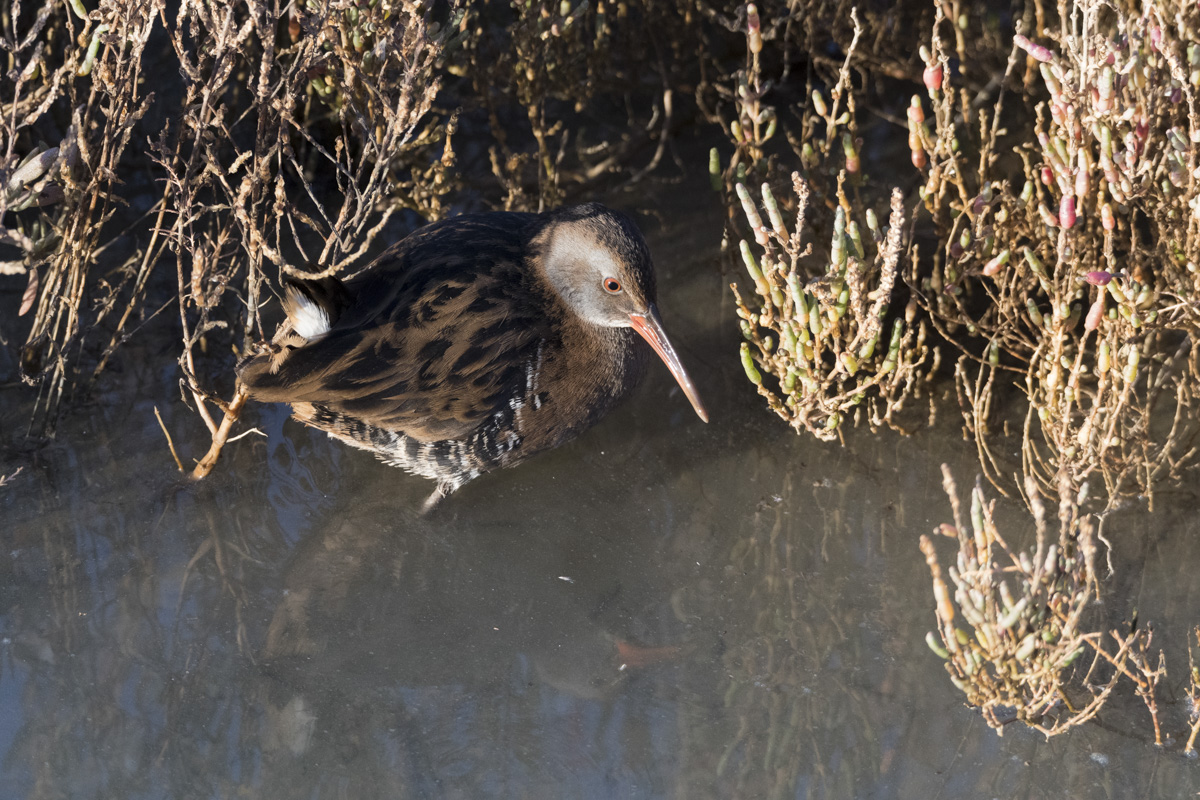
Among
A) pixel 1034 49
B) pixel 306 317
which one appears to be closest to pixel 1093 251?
pixel 1034 49

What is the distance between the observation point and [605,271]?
3.13 meters

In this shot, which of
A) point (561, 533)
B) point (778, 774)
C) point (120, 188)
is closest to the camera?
point (778, 774)

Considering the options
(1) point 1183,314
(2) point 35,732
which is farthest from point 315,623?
(1) point 1183,314

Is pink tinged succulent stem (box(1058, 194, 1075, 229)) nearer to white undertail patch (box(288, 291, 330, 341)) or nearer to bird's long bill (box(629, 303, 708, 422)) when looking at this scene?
bird's long bill (box(629, 303, 708, 422))

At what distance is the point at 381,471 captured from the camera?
353 cm

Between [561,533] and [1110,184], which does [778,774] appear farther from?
[1110,184]

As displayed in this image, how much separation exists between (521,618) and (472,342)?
0.75 m

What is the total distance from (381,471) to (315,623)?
2.01 feet

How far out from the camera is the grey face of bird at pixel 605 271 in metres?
3.11

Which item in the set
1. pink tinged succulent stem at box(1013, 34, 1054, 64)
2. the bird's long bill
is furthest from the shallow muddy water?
pink tinged succulent stem at box(1013, 34, 1054, 64)

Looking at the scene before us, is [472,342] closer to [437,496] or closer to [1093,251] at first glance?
[437,496]

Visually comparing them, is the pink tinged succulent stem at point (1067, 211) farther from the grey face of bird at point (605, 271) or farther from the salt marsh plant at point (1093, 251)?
the grey face of bird at point (605, 271)

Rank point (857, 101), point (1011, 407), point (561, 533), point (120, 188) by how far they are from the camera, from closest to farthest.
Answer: point (561, 533) < point (1011, 407) < point (120, 188) < point (857, 101)

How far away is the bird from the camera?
3.02 metres
